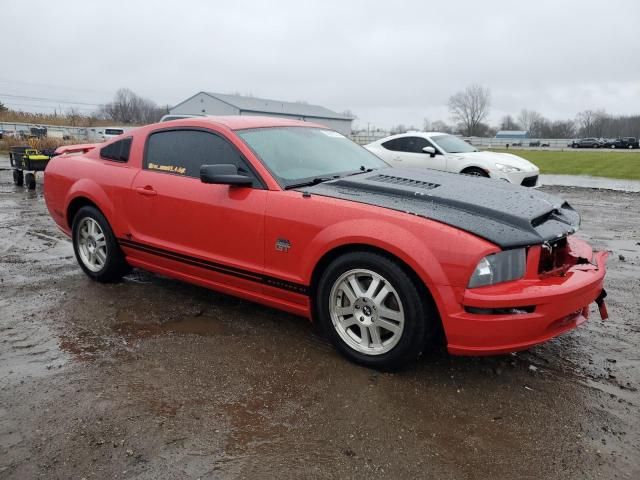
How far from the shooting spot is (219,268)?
371 cm

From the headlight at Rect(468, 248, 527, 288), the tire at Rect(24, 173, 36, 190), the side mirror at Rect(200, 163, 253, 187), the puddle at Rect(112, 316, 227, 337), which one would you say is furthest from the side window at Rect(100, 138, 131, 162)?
the tire at Rect(24, 173, 36, 190)

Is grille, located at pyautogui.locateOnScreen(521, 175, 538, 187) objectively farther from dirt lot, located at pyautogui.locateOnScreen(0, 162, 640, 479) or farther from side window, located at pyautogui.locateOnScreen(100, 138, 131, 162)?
side window, located at pyautogui.locateOnScreen(100, 138, 131, 162)

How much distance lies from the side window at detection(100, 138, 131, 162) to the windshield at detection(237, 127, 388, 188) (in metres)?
1.29

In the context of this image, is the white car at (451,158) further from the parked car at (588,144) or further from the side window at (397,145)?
the parked car at (588,144)

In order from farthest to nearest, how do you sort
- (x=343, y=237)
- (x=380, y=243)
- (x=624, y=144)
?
(x=624, y=144) → (x=343, y=237) → (x=380, y=243)

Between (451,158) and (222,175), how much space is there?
759cm

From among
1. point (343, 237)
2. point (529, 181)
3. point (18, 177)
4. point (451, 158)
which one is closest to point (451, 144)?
point (451, 158)

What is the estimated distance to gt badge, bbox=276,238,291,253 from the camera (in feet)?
10.9

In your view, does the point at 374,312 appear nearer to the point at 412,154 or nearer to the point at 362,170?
the point at 362,170

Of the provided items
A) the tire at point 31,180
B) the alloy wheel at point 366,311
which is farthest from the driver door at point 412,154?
the tire at point 31,180

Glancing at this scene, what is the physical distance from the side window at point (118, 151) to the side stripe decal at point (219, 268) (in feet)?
2.45

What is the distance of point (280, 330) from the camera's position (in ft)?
12.3

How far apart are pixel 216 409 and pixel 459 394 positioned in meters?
1.39

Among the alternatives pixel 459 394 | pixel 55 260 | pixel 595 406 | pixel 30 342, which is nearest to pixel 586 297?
pixel 595 406
